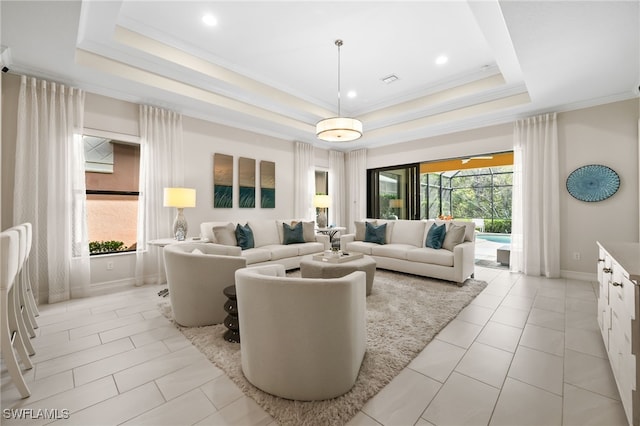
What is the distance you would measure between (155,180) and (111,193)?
2.02 ft

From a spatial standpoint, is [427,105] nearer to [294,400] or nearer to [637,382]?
[637,382]

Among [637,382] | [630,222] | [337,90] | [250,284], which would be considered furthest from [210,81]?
[630,222]

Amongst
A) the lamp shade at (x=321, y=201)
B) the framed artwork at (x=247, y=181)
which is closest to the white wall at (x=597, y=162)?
the lamp shade at (x=321, y=201)

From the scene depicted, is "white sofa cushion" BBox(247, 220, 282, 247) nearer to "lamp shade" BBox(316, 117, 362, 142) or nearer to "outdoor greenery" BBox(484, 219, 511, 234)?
"lamp shade" BBox(316, 117, 362, 142)

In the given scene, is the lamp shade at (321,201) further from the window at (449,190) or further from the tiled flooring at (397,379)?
the tiled flooring at (397,379)

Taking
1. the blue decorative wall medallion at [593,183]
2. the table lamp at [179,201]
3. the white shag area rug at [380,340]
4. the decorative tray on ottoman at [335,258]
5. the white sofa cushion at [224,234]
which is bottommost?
the white shag area rug at [380,340]

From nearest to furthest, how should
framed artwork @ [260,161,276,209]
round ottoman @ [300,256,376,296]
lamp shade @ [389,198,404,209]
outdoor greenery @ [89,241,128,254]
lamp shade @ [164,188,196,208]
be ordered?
round ottoman @ [300,256,376,296], lamp shade @ [164,188,196,208], outdoor greenery @ [89,241,128,254], framed artwork @ [260,161,276,209], lamp shade @ [389,198,404,209]

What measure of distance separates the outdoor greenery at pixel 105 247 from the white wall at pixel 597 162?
695cm

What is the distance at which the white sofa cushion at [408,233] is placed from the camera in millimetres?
4836

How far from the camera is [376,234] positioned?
509cm

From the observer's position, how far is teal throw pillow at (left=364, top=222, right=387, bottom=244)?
5059mm

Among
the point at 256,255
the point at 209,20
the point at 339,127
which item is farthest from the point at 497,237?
the point at 209,20

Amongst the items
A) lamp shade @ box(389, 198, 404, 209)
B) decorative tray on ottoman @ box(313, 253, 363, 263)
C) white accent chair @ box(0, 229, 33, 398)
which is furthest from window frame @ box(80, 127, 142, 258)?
lamp shade @ box(389, 198, 404, 209)

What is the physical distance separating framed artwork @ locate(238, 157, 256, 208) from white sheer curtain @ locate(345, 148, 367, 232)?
287cm
